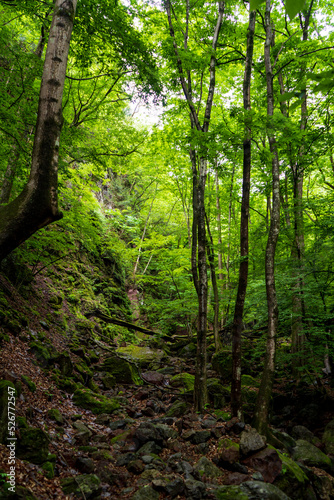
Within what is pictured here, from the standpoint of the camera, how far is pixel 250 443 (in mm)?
5168

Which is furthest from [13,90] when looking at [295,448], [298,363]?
[298,363]

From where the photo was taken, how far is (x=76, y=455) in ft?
14.2

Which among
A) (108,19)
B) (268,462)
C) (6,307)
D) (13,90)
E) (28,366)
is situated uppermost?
(108,19)

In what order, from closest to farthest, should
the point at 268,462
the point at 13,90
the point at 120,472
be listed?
the point at 120,472 → the point at 268,462 → the point at 13,90

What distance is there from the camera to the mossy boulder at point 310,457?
5926 millimetres

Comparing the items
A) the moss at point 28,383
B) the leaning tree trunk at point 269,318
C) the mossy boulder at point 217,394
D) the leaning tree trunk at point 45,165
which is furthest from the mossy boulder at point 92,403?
the leaning tree trunk at point 45,165

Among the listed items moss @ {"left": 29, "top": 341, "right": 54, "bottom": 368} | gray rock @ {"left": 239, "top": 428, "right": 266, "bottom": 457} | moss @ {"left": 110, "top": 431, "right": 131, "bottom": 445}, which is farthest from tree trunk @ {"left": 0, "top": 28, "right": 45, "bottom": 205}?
gray rock @ {"left": 239, "top": 428, "right": 266, "bottom": 457}

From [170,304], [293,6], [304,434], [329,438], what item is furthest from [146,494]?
[170,304]

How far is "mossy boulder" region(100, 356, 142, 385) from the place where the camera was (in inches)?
365

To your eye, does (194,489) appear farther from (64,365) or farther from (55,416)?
(64,365)

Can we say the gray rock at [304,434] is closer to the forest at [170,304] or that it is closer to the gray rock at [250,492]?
the forest at [170,304]

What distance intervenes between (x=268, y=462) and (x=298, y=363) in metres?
5.72

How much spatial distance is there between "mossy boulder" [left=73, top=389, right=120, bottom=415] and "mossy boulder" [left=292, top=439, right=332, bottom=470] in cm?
426

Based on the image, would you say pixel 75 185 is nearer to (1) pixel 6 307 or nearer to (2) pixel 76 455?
(1) pixel 6 307
